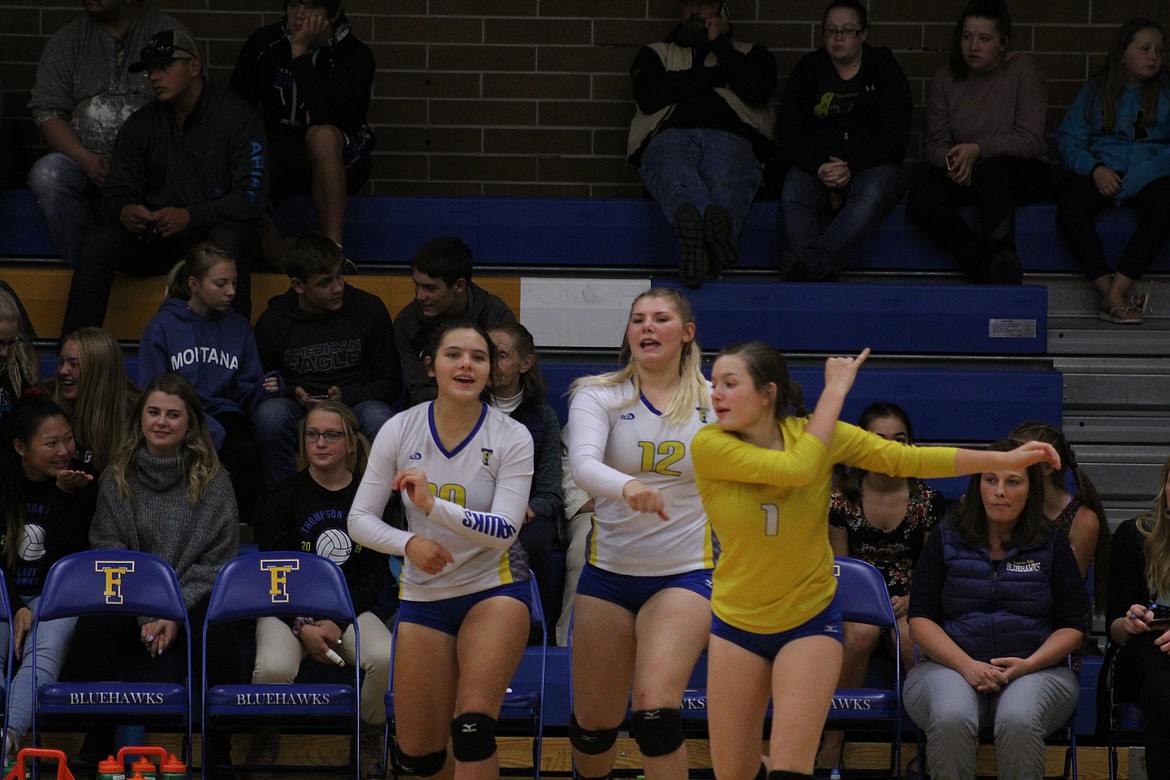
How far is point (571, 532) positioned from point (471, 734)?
7.08 ft

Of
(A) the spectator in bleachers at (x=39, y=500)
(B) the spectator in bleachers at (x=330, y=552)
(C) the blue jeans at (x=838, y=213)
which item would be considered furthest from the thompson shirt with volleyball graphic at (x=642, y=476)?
(C) the blue jeans at (x=838, y=213)

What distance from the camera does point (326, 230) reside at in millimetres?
7664

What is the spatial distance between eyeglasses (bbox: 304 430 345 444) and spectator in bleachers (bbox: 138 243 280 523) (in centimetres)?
69

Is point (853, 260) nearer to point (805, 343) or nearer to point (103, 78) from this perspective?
point (805, 343)

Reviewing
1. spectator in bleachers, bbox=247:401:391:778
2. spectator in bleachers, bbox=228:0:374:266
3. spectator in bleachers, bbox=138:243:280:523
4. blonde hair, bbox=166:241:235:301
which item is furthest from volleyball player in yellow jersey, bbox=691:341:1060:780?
spectator in bleachers, bbox=228:0:374:266

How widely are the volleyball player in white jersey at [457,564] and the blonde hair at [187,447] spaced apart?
63.7 inches

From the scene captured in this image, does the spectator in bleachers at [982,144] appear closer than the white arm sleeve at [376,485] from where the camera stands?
No

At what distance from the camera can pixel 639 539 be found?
441 centimetres

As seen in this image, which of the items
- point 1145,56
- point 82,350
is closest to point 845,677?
point 82,350

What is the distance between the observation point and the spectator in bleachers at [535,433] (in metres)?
6.03

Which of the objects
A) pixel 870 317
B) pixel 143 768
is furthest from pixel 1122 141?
pixel 143 768

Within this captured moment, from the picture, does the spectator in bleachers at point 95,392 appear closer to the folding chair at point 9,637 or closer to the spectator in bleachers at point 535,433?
the folding chair at point 9,637

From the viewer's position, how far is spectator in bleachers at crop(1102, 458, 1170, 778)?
5059 millimetres

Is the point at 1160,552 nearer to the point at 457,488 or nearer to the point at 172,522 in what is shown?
the point at 457,488
